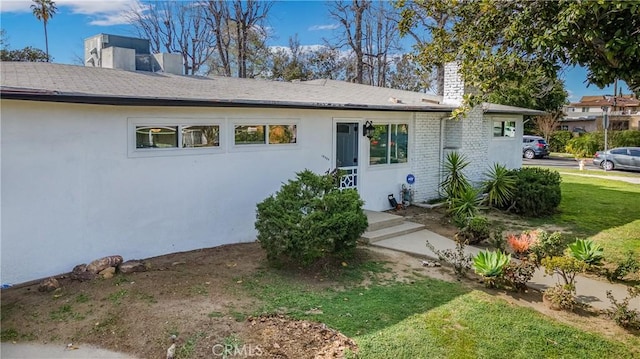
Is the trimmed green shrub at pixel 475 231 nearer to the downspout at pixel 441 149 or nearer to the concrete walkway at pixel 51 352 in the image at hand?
the downspout at pixel 441 149

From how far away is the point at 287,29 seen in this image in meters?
32.9

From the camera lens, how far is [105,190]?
7176 mm

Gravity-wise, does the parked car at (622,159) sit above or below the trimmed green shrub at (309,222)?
above

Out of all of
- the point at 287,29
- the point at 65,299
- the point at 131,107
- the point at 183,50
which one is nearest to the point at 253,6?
the point at 287,29

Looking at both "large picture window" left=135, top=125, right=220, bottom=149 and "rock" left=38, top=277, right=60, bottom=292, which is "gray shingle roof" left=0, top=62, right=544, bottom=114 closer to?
"large picture window" left=135, top=125, right=220, bottom=149

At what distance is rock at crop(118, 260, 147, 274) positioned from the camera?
6895mm

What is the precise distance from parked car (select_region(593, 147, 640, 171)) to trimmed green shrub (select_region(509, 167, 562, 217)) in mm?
15772

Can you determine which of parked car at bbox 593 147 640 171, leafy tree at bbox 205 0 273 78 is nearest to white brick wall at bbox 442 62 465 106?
parked car at bbox 593 147 640 171

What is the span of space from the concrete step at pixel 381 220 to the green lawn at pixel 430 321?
3134mm

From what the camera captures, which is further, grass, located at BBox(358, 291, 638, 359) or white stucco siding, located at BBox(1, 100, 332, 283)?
white stucco siding, located at BBox(1, 100, 332, 283)

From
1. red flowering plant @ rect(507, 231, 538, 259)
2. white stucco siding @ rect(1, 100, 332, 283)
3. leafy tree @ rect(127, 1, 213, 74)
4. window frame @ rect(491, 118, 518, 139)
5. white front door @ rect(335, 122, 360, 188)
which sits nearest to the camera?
white stucco siding @ rect(1, 100, 332, 283)

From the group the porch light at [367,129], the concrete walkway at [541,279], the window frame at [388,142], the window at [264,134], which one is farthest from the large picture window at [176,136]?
the window frame at [388,142]

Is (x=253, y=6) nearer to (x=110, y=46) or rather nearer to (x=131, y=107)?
(x=110, y=46)

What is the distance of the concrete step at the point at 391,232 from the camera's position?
9313mm
